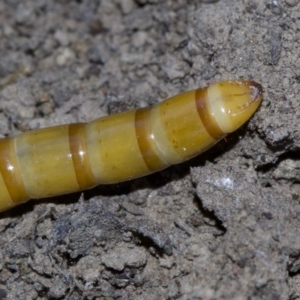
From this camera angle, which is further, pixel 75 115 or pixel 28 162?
pixel 75 115

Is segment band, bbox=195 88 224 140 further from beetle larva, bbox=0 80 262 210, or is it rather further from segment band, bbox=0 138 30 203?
segment band, bbox=0 138 30 203

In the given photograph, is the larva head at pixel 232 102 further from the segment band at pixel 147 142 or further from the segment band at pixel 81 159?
the segment band at pixel 81 159

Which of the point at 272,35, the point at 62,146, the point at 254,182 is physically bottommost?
the point at 254,182

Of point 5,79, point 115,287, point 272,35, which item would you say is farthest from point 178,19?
point 115,287

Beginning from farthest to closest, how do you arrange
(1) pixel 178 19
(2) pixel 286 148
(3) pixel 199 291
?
1. (1) pixel 178 19
2. (2) pixel 286 148
3. (3) pixel 199 291

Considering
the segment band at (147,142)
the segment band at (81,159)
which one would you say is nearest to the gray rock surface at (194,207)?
the segment band at (81,159)

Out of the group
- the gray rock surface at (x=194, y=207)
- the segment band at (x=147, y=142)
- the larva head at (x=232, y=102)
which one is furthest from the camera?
the segment band at (x=147, y=142)

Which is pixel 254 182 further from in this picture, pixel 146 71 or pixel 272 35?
pixel 146 71

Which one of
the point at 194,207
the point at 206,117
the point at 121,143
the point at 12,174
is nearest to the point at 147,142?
the point at 121,143
